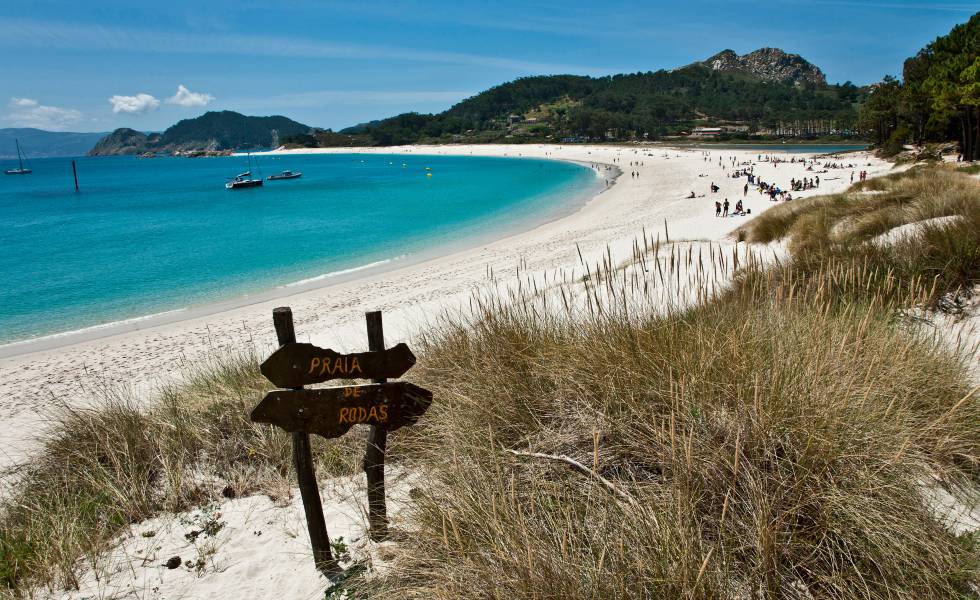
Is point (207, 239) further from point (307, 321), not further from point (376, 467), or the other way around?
point (376, 467)

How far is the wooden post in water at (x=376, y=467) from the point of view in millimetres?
3168

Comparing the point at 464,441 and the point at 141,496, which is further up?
the point at 464,441

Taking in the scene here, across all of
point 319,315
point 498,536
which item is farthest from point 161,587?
point 319,315

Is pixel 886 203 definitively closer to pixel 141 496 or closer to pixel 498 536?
pixel 498 536

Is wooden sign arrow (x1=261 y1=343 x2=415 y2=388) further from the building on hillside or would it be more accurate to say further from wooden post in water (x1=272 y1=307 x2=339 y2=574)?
the building on hillside

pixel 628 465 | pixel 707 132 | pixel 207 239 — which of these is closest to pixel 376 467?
pixel 628 465

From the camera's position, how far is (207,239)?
31.3 m

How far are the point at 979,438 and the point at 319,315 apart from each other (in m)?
13.7

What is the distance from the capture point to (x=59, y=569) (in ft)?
10.4

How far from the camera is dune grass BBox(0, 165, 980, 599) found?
2111 millimetres

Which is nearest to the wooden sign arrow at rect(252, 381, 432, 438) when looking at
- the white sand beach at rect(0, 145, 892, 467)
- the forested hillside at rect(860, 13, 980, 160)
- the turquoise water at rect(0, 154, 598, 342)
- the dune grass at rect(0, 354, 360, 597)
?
the dune grass at rect(0, 354, 360, 597)

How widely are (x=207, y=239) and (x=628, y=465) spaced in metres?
33.9

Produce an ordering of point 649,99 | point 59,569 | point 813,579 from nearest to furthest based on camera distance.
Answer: point 813,579, point 59,569, point 649,99

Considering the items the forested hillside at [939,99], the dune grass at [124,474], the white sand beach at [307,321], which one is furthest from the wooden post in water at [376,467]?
the forested hillside at [939,99]
